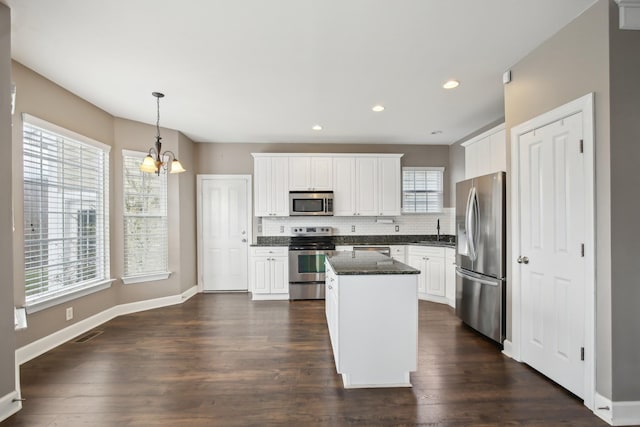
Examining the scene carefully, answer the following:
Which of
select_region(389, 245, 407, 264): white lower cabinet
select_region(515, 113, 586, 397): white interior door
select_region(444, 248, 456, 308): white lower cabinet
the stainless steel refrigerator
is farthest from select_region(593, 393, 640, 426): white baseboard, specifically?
select_region(389, 245, 407, 264): white lower cabinet

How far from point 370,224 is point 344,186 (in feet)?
2.93

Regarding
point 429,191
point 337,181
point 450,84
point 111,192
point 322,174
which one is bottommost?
point 111,192

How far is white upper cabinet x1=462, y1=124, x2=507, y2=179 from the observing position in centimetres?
321

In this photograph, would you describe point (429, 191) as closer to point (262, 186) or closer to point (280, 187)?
point (280, 187)

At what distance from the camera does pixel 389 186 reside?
5.05 meters

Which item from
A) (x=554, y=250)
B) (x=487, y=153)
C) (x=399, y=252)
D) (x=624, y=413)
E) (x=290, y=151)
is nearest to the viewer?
(x=624, y=413)

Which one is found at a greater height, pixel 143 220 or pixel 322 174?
pixel 322 174

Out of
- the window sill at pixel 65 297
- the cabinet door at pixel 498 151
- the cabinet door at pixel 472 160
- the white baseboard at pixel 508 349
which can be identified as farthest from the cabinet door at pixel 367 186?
the window sill at pixel 65 297

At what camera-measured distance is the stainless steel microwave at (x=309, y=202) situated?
16.3ft

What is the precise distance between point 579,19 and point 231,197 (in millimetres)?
4818

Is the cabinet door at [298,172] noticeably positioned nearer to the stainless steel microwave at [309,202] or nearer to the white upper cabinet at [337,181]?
the white upper cabinet at [337,181]

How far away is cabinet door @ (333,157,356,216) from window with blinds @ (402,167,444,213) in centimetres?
107

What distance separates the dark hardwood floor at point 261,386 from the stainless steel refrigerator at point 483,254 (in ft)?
0.88

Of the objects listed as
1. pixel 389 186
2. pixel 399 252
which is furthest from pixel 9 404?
pixel 389 186
